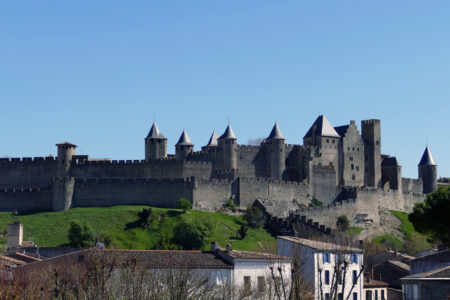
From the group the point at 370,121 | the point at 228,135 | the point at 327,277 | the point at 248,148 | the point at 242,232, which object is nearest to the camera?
the point at 327,277

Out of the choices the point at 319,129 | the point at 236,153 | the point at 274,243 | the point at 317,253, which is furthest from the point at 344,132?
the point at 317,253

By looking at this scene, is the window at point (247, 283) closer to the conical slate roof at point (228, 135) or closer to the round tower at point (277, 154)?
the conical slate roof at point (228, 135)

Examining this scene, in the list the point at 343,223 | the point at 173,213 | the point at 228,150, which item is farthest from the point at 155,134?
the point at 343,223

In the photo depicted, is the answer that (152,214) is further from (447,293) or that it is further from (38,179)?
(447,293)

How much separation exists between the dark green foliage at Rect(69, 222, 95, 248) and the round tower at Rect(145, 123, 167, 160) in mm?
21692

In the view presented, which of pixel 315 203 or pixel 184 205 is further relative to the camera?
pixel 315 203

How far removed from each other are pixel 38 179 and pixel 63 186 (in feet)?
27.1

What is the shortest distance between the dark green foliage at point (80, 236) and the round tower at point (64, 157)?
1877cm

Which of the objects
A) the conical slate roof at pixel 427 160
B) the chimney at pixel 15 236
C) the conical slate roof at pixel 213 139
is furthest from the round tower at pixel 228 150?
the conical slate roof at pixel 427 160

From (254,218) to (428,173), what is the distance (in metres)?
39.3

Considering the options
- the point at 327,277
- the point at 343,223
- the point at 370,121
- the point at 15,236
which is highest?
the point at 370,121

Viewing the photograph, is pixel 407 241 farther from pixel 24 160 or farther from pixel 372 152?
pixel 24 160

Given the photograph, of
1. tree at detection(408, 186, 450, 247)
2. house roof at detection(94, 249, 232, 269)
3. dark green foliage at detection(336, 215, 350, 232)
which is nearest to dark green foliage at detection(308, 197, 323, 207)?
dark green foliage at detection(336, 215, 350, 232)

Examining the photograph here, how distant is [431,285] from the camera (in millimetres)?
48094
